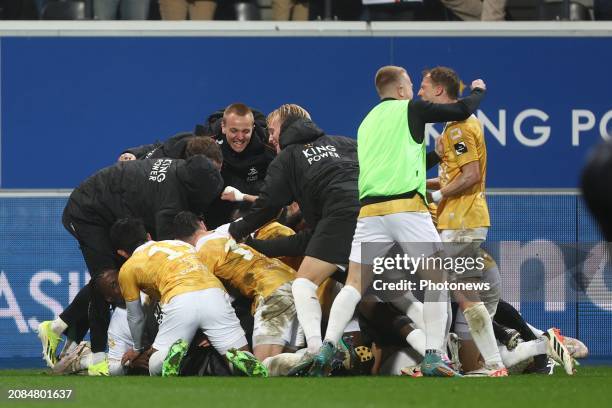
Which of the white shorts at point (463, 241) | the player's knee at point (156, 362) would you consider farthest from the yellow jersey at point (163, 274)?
the white shorts at point (463, 241)

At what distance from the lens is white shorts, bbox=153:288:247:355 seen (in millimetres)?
7934

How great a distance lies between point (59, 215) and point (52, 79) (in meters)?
1.59

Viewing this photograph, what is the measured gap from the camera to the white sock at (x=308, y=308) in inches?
305

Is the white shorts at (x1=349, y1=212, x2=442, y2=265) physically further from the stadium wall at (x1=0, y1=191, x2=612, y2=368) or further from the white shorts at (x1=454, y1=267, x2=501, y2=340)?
the stadium wall at (x1=0, y1=191, x2=612, y2=368)

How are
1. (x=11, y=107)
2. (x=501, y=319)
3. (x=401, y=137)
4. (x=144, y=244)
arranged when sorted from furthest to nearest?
(x=11, y=107) → (x=501, y=319) → (x=144, y=244) → (x=401, y=137)

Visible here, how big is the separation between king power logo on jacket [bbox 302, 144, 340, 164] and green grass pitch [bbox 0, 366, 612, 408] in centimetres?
161

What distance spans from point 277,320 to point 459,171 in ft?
5.44

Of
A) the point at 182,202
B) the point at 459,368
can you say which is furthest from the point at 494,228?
the point at 182,202

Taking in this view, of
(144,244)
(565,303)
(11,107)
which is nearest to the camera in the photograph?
(144,244)

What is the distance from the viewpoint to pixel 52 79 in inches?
474

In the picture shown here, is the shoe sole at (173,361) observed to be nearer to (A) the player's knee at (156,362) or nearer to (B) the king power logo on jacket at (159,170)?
(A) the player's knee at (156,362)

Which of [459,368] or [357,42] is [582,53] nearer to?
[357,42]

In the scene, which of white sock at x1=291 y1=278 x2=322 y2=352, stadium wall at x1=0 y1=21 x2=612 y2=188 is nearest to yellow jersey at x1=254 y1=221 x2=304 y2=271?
white sock at x1=291 y1=278 x2=322 y2=352

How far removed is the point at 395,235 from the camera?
7508mm
